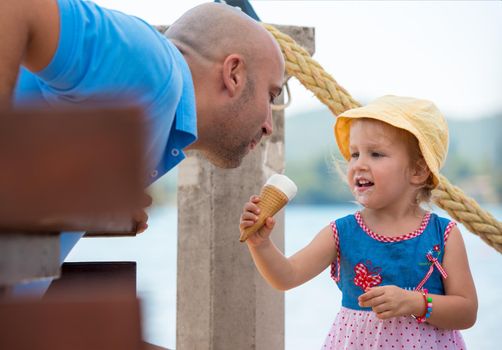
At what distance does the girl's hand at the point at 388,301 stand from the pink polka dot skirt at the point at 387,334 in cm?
10

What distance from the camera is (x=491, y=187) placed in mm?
24516

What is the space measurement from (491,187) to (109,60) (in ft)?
80.8

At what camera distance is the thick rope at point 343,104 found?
2.50m

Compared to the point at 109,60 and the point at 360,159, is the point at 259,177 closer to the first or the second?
the point at 360,159

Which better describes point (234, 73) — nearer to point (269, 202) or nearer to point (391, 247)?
point (269, 202)

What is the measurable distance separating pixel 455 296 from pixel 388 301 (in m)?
0.26

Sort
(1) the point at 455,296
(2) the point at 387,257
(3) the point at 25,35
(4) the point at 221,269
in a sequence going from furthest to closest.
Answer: (4) the point at 221,269
(2) the point at 387,257
(1) the point at 455,296
(3) the point at 25,35

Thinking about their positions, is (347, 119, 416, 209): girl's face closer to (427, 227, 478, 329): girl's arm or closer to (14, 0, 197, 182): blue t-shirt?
(427, 227, 478, 329): girl's arm

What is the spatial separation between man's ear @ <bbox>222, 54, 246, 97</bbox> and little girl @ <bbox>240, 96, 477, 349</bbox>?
333mm

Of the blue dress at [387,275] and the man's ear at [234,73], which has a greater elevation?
the man's ear at [234,73]

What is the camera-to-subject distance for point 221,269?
242 centimetres

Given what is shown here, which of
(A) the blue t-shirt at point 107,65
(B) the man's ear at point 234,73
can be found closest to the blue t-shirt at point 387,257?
(B) the man's ear at point 234,73

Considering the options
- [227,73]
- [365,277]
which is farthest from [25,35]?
[365,277]

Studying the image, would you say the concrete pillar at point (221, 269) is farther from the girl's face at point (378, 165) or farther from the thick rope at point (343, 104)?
the girl's face at point (378, 165)
